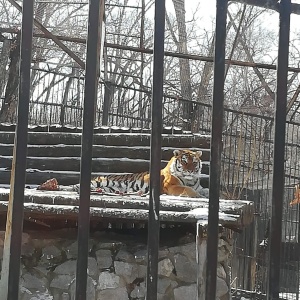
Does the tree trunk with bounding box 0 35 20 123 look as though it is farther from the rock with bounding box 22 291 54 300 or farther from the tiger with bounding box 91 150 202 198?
the rock with bounding box 22 291 54 300

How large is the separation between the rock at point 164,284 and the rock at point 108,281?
1.05 feet

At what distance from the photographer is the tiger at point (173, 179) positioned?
21.3 ft

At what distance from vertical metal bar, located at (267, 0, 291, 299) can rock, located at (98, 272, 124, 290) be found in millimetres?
3196

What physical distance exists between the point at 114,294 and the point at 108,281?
0.12 meters

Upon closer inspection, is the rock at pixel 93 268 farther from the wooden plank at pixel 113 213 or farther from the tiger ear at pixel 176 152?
the tiger ear at pixel 176 152

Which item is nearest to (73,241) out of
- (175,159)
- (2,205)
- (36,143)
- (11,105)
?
(2,205)

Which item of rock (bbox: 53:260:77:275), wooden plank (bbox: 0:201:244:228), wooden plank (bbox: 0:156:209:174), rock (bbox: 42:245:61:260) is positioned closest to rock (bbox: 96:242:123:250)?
rock (bbox: 53:260:77:275)

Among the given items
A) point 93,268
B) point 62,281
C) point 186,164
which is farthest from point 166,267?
point 186,164

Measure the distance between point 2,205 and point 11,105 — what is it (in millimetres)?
6764

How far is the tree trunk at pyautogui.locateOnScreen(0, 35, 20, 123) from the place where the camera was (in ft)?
32.3

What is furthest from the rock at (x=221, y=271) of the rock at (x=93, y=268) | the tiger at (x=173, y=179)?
the tiger at (x=173, y=179)

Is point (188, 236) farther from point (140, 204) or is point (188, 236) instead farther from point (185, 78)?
point (185, 78)

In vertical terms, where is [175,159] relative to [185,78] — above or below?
below

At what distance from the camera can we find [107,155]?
23.1ft
